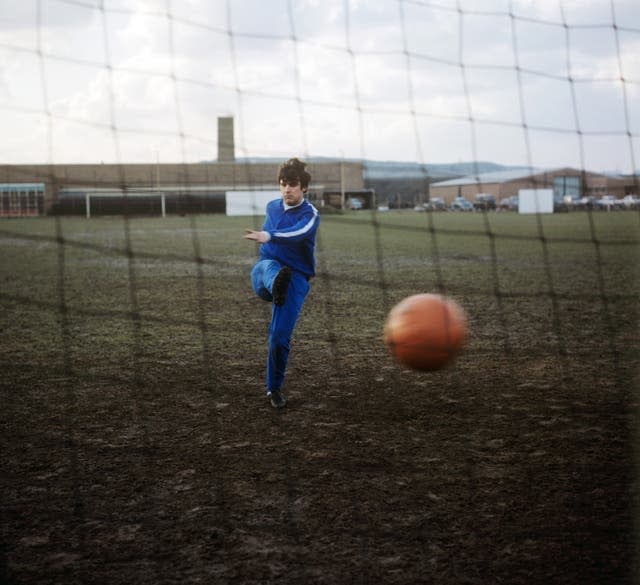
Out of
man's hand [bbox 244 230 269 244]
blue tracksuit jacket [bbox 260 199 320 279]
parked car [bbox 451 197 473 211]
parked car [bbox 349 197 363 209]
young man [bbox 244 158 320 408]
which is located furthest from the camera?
parked car [bbox 451 197 473 211]

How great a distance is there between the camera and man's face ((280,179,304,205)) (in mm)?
4770

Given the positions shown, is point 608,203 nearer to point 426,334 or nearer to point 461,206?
point 461,206

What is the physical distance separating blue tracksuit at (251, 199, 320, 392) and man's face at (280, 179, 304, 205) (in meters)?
0.06

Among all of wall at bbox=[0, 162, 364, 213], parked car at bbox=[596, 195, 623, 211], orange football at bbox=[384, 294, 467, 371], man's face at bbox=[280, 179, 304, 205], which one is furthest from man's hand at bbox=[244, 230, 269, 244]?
parked car at bbox=[596, 195, 623, 211]

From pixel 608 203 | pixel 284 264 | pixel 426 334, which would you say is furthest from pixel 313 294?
pixel 608 203

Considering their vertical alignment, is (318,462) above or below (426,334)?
below

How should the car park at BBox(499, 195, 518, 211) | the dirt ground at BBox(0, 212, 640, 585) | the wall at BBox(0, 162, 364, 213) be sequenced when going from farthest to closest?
the car park at BBox(499, 195, 518, 211) < the wall at BBox(0, 162, 364, 213) < the dirt ground at BBox(0, 212, 640, 585)

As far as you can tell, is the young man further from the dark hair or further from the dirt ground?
the dirt ground

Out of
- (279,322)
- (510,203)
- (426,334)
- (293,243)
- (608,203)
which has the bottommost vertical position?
(426,334)

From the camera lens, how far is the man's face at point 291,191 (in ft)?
15.6

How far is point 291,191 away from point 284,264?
0.49m

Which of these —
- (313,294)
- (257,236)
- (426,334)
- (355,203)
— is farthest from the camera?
(355,203)

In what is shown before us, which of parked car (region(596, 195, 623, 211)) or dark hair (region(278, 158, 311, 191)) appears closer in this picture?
dark hair (region(278, 158, 311, 191))

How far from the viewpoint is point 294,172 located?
4.78 m
